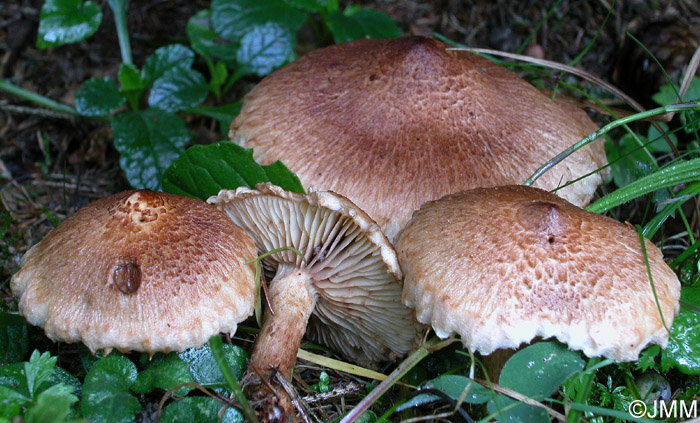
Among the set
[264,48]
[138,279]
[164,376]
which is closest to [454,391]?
[164,376]

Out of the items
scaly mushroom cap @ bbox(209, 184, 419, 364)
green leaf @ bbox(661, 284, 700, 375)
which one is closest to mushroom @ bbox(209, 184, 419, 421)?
scaly mushroom cap @ bbox(209, 184, 419, 364)

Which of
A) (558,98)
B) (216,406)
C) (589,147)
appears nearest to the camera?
(216,406)

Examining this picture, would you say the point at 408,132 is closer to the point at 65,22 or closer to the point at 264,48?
the point at 264,48

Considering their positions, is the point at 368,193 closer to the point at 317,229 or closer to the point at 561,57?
the point at 317,229

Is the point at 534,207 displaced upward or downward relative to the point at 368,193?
upward

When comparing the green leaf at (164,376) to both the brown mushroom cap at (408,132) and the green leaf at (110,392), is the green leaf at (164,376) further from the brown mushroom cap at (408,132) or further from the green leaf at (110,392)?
the brown mushroom cap at (408,132)

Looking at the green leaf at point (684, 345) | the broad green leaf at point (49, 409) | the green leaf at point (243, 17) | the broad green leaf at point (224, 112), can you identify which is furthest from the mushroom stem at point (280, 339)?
the green leaf at point (243, 17)

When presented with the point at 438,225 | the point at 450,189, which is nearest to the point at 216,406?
the point at 438,225
